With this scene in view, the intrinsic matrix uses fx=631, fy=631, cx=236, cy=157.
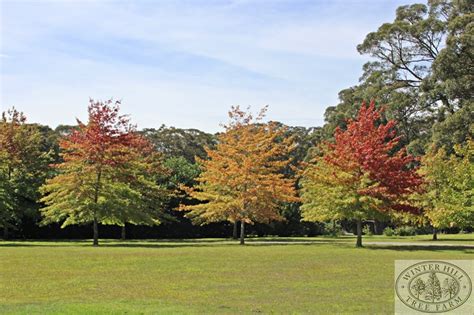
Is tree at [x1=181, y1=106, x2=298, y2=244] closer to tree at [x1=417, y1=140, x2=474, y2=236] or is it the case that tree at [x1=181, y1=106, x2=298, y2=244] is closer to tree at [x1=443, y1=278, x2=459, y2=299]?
tree at [x1=417, y1=140, x2=474, y2=236]

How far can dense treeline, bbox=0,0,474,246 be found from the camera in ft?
111

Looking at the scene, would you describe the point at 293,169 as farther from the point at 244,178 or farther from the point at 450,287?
the point at 450,287

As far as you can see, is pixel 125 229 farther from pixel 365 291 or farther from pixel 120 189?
pixel 365 291

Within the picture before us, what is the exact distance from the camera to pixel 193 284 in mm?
16344


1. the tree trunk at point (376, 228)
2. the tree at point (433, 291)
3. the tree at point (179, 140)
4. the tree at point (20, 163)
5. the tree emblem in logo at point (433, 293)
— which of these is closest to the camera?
the tree emblem in logo at point (433, 293)

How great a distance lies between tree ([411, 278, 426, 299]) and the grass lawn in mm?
607

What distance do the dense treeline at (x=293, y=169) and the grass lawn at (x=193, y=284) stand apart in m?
9.96

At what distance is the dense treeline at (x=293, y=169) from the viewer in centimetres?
3394

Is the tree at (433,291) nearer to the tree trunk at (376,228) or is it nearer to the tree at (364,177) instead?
the tree at (364,177)

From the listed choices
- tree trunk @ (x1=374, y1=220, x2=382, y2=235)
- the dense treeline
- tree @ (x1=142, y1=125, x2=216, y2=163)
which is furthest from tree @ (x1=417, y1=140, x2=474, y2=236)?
tree @ (x1=142, y1=125, x2=216, y2=163)

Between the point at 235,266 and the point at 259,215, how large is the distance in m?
17.7

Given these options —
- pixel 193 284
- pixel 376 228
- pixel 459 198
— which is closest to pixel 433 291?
pixel 193 284

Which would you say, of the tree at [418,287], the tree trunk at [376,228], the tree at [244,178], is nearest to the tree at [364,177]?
the tree at [244,178]

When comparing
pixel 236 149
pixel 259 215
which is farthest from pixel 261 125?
pixel 259 215
